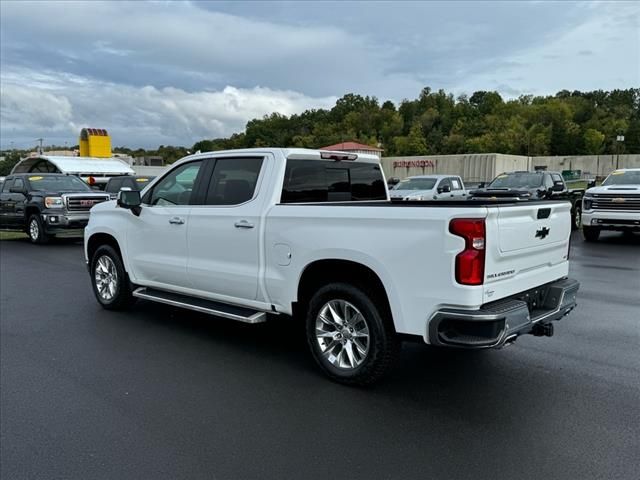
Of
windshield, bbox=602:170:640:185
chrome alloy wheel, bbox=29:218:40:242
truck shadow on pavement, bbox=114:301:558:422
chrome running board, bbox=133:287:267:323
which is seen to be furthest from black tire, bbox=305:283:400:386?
windshield, bbox=602:170:640:185

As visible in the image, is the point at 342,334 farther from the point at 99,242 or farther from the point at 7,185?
the point at 7,185

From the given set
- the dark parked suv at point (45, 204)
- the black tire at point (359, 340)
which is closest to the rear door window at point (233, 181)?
the black tire at point (359, 340)

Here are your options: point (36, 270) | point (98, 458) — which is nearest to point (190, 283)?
point (98, 458)

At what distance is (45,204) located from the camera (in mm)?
13828

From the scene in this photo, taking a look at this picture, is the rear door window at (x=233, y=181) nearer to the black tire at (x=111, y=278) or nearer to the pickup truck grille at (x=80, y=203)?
the black tire at (x=111, y=278)

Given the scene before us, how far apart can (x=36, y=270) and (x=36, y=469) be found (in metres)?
7.89

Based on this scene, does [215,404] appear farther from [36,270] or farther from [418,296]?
[36,270]

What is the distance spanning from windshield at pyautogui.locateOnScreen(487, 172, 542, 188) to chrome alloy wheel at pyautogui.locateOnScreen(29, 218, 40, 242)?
13.6 metres

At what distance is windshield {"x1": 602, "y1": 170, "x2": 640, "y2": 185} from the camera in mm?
13915

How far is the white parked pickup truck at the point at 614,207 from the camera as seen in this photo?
41.9 ft

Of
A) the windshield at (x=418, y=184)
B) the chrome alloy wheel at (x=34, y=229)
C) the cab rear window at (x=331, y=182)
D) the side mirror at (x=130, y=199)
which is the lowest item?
the chrome alloy wheel at (x=34, y=229)

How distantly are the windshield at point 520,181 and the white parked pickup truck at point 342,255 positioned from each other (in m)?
12.6

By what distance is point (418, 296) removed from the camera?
385 centimetres

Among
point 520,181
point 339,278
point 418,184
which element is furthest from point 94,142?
point 339,278
